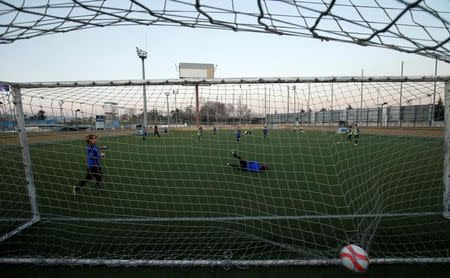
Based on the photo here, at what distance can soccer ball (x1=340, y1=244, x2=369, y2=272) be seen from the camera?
246cm

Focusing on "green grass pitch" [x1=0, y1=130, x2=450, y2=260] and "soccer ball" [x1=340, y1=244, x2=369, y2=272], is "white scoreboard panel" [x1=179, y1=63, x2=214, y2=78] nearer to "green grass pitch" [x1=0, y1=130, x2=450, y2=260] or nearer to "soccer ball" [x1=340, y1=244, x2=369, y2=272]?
"green grass pitch" [x1=0, y1=130, x2=450, y2=260]

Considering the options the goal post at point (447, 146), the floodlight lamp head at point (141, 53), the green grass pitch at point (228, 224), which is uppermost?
the floodlight lamp head at point (141, 53)

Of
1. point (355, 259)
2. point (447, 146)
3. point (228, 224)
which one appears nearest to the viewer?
point (355, 259)

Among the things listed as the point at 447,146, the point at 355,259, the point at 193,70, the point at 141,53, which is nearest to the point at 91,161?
the point at 355,259

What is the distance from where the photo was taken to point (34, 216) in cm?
419

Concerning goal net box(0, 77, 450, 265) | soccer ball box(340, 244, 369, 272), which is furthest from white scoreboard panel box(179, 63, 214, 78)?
soccer ball box(340, 244, 369, 272)

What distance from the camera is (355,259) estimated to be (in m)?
2.51

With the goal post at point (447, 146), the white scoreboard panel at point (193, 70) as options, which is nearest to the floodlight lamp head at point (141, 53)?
the white scoreboard panel at point (193, 70)

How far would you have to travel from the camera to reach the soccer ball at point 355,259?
2.46 metres

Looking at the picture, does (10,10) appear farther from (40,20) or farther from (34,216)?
(34,216)

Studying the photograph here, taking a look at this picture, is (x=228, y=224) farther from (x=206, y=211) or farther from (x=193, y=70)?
(x=193, y=70)

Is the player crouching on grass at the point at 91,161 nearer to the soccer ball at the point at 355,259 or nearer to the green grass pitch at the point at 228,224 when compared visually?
the green grass pitch at the point at 228,224

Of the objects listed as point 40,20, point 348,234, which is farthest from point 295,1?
point 348,234

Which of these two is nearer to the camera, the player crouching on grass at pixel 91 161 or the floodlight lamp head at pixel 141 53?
the player crouching on grass at pixel 91 161
